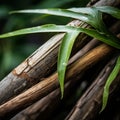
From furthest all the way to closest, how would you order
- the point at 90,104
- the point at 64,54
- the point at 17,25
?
the point at 17,25, the point at 90,104, the point at 64,54

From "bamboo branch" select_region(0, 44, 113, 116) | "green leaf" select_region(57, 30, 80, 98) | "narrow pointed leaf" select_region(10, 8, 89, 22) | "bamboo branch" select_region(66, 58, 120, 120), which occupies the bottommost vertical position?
"bamboo branch" select_region(66, 58, 120, 120)

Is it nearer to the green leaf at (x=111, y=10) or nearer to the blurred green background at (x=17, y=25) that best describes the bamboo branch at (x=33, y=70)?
the green leaf at (x=111, y=10)

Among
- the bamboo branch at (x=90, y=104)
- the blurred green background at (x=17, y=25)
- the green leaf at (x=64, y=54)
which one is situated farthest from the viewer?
the blurred green background at (x=17, y=25)

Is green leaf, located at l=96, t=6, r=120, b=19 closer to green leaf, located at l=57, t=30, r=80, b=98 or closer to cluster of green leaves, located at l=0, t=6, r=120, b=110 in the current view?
cluster of green leaves, located at l=0, t=6, r=120, b=110

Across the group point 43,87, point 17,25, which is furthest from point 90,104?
point 17,25

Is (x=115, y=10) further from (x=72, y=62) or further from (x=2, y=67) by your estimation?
(x=2, y=67)

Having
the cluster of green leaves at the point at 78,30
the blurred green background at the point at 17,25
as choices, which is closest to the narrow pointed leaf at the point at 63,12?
the cluster of green leaves at the point at 78,30

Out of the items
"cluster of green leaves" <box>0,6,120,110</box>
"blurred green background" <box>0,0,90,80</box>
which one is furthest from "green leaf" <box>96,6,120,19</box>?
"blurred green background" <box>0,0,90,80</box>

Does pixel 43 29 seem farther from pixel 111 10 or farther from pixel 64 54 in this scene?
pixel 111 10
